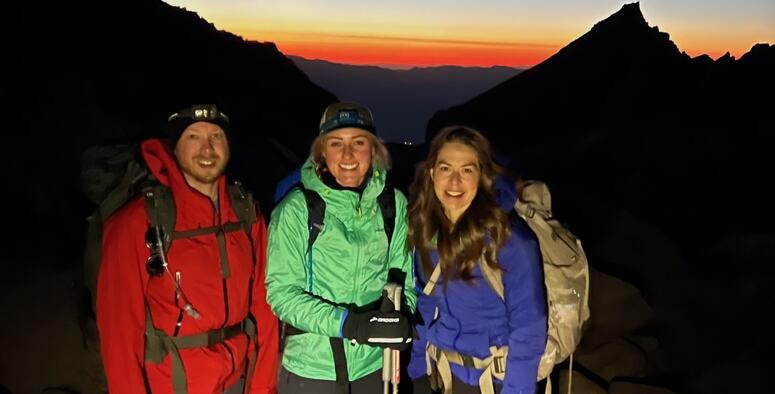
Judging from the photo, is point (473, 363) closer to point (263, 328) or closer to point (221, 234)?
point (263, 328)

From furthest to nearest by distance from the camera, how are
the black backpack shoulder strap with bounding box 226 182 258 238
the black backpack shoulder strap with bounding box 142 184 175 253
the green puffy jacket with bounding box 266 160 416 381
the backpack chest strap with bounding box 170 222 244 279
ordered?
the black backpack shoulder strap with bounding box 226 182 258 238, the backpack chest strap with bounding box 170 222 244 279, the black backpack shoulder strap with bounding box 142 184 175 253, the green puffy jacket with bounding box 266 160 416 381

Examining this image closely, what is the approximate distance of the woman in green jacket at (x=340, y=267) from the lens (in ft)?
11.5

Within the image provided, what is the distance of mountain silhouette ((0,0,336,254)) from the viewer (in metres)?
14.9

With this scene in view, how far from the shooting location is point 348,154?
12.3 ft

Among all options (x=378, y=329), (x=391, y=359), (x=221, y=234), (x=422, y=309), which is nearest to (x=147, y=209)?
(x=221, y=234)

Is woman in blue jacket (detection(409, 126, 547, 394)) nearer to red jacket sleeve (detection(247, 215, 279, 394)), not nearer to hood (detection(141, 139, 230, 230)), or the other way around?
red jacket sleeve (detection(247, 215, 279, 394))

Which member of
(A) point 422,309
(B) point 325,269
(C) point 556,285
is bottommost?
(A) point 422,309

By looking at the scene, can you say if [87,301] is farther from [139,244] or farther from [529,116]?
[529,116]

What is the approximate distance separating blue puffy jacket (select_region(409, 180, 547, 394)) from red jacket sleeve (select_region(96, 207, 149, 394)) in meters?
1.75

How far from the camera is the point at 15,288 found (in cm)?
1002

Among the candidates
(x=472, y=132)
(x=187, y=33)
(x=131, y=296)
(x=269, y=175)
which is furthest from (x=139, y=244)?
(x=187, y=33)

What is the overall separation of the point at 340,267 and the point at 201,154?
1187mm

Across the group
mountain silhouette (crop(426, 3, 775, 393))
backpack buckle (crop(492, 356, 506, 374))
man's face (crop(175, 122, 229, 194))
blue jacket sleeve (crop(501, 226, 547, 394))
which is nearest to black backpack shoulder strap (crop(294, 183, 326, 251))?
man's face (crop(175, 122, 229, 194))

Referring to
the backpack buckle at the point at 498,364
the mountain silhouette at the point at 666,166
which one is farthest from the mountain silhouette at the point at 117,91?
the mountain silhouette at the point at 666,166
